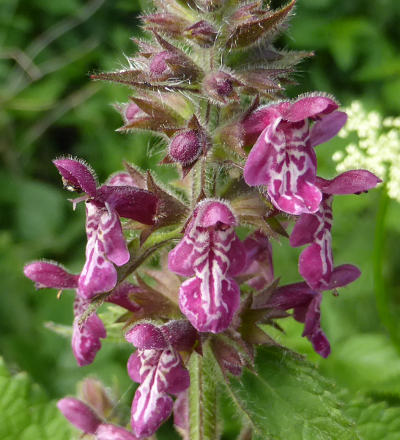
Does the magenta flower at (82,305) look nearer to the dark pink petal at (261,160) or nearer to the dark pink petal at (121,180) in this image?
the dark pink petal at (121,180)

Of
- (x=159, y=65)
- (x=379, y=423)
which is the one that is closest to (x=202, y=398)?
(x=379, y=423)

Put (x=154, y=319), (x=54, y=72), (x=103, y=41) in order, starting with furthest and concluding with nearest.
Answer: (x=103, y=41) → (x=54, y=72) → (x=154, y=319)

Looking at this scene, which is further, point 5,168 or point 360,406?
point 5,168

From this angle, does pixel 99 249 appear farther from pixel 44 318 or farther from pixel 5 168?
pixel 5 168

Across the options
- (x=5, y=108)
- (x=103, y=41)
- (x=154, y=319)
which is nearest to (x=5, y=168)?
(x=5, y=108)

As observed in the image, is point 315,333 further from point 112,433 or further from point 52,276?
point 52,276

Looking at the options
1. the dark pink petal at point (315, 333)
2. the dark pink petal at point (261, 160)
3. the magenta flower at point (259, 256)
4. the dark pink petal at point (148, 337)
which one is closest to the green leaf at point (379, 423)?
the dark pink petal at point (315, 333)

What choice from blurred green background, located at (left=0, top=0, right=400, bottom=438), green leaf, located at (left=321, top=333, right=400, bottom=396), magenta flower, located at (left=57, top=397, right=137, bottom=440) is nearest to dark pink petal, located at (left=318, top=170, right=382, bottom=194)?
blurred green background, located at (left=0, top=0, right=400, bottom=438)

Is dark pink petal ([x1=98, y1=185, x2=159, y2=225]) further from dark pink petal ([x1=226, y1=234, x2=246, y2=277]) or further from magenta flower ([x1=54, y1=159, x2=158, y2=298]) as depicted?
dark pink petal ([x1=226, y1=234, x2=246, y2=277])
